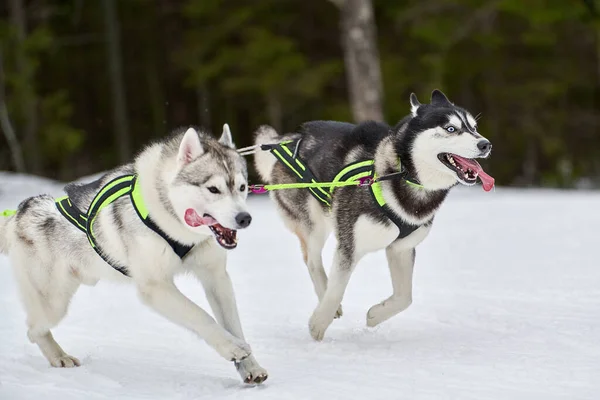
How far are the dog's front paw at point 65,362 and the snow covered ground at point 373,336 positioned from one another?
0.08 m

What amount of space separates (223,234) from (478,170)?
1.59 metres

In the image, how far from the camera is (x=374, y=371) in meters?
4.46

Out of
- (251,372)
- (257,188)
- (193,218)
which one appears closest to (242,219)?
(193,218)

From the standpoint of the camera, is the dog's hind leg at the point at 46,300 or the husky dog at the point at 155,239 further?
the dog's hind leg at the point at 46,300

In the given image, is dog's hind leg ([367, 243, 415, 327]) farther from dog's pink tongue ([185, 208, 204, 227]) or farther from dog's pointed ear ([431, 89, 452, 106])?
dog's pink tongue ([185, 208, 204, 227])

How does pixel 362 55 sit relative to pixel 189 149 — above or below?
below

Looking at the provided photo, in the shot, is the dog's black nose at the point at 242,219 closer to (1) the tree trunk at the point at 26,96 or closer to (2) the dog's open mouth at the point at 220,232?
(2) the dog's open mouth at the point at 220,232

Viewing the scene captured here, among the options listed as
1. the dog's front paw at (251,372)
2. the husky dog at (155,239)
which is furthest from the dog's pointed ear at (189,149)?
the dog's front paw at (251,372)

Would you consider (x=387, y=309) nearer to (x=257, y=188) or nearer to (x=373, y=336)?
(x=373, y=336)

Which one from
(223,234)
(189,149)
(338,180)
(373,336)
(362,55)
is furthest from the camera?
(362,55)

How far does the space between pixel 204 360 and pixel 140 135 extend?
21.2 metres

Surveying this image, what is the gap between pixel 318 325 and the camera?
17.5 feet

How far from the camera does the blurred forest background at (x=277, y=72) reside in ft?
64.5

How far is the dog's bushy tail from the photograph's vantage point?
645 centimetres
